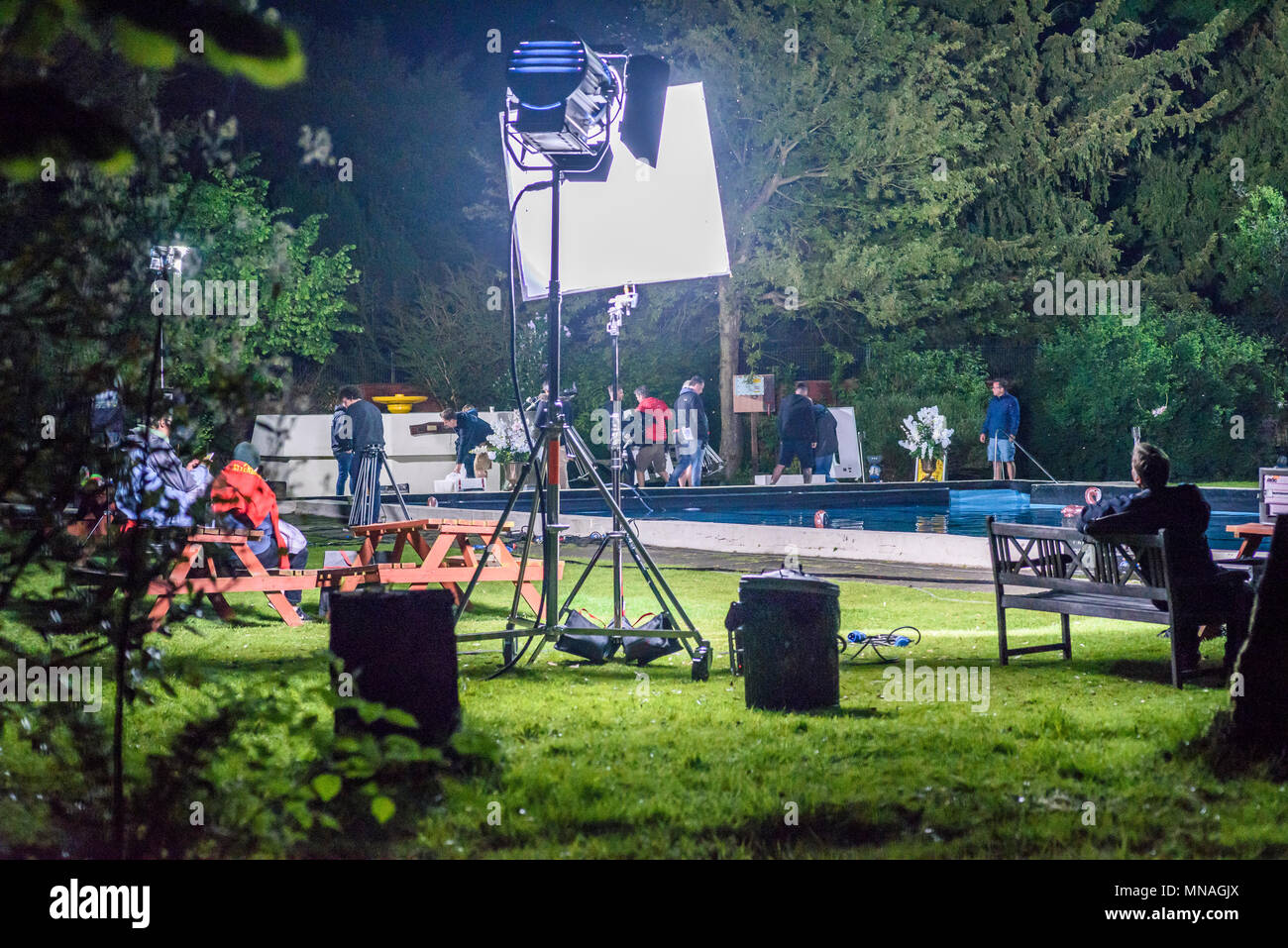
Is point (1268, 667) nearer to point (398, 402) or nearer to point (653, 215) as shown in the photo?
point (653, 215)

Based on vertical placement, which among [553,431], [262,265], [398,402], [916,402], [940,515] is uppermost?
[262,265]

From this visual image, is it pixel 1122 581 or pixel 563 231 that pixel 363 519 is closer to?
pixel 563 231

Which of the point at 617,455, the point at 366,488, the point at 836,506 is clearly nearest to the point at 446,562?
the point at 366,488

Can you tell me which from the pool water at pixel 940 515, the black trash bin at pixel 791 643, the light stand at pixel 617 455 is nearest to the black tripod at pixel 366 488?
the light stand at pixel 617 455

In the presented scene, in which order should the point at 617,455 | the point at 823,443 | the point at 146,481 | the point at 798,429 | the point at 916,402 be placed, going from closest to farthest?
the point at 146,481 < the point at 617,455 < the point at 798,429 < the point at 823,443 < the point at 916,402

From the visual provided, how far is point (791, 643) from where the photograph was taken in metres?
5.68

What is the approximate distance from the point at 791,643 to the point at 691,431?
627 inches

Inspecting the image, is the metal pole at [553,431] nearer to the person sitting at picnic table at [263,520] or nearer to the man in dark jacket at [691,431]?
the person sitting at picnic table at [263,520]

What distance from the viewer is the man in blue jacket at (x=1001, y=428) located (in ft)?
74.1

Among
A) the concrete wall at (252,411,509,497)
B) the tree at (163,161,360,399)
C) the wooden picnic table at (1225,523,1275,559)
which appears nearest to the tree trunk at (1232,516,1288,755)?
the wooden picnic table at (1225,523,1275,559)

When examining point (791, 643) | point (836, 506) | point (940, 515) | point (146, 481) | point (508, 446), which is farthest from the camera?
point (508, 446)

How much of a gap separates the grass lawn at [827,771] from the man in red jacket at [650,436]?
624 inches

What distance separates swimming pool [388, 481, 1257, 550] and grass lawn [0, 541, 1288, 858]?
11.4 metres
